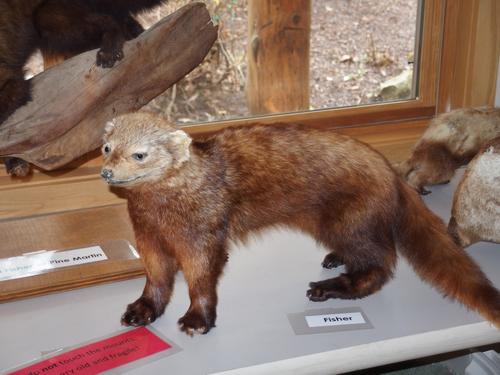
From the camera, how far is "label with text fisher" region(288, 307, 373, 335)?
1.03 meters

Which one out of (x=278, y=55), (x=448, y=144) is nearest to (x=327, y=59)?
(x=278, y=55)

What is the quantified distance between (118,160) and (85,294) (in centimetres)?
37

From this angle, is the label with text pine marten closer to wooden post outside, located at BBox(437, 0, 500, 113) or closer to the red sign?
the red sign

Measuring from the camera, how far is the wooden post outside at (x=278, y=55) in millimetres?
1532

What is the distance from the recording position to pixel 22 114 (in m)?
1.02

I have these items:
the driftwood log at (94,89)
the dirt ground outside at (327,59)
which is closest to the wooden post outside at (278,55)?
the dirt ground outside at (327,59)

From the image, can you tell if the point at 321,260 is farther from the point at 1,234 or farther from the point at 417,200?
the point at 1,234

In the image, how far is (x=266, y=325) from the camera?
1.04 m

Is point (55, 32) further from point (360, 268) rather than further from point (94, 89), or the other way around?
point (360, 268)

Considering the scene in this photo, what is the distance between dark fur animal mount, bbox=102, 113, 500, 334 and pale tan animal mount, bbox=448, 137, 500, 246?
0.14m

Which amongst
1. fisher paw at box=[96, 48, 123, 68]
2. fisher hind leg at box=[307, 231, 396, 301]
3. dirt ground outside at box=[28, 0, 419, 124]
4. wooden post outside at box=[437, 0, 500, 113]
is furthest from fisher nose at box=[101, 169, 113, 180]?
wooden post outside at box=[437, 0, 500, 113]

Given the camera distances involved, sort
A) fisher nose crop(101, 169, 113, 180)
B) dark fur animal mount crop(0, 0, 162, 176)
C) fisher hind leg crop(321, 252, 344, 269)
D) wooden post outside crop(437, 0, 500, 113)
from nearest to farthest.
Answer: fisher nose crop(101, 169, 113, 180), dark fur animal mount crop(0, 0, 162, 176), fisher hind leg crop(321, 252, 344, 269), wooden post outside crop(437, 0, 500, 113)

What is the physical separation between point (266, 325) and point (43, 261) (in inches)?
17.1

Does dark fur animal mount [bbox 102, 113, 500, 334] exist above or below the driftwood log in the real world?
below
